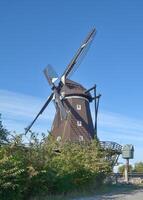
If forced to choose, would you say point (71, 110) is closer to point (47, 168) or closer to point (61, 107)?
point (61, 107)

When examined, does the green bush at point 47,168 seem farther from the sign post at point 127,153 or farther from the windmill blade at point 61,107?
the windmill blade at point 61,107

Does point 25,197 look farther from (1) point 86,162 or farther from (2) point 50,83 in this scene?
(2) point 50,83

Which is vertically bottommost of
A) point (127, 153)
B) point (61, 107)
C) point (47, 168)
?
point (47, 168)

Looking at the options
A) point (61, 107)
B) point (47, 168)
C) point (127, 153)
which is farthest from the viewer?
point (61, 107)

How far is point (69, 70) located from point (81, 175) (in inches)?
1106

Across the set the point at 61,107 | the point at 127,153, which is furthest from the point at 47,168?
the point at 61,107

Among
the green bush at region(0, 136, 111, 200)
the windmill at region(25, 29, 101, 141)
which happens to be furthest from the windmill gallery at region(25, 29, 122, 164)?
the green bush at region(0, 136, 111, 200)

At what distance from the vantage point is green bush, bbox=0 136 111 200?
723 inches

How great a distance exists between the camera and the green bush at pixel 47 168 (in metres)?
18.4

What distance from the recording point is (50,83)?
55.2m

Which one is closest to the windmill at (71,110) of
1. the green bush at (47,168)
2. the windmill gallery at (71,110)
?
the windmill gallery at (71,110)

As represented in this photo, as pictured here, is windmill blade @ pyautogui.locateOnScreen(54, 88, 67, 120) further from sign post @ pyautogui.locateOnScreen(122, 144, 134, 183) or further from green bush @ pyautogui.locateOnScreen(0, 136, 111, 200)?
green bush @ pyautogui.locateOnScreen(0, 136, 111, 200)

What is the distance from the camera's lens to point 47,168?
21.7 m

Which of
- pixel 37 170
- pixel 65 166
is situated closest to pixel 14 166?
pixel 37 170
